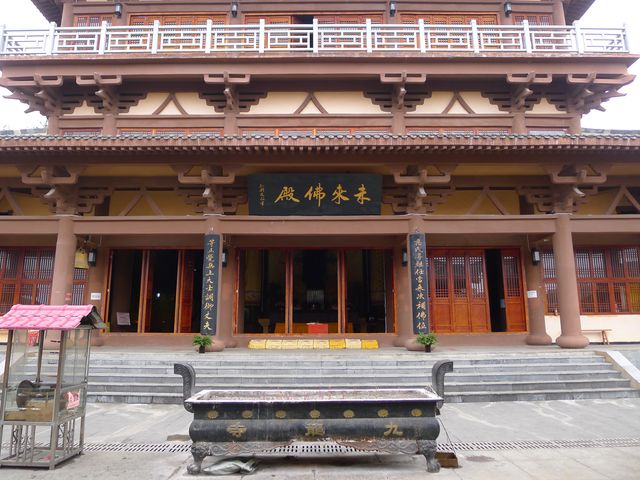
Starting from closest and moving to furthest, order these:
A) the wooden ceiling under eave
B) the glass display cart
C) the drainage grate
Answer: the glass display cart
the drainage grate
the wooden ceiling under eave

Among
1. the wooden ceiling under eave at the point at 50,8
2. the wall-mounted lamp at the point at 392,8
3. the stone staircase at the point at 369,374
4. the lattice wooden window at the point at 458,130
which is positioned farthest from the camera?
the wooden ceiling under eave at the point at 50,8

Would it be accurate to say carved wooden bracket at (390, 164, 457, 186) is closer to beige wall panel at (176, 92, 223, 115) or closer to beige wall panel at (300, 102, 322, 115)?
beige wall panel at (300, 102, 322, 115)

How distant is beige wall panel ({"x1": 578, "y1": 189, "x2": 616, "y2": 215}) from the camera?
11.7 m

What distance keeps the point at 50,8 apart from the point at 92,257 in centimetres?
933

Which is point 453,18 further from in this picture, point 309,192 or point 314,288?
point 314,288

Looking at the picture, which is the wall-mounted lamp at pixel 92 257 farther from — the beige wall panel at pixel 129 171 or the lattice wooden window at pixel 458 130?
the lattice wooden window at pixel 458 130

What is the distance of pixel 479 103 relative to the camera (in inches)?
489

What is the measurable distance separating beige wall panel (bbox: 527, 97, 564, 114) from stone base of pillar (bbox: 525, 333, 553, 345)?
641 centimetres

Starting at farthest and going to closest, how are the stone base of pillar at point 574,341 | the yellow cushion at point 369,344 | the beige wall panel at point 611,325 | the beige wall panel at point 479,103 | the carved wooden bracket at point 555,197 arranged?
1. the beige wall panel at point 479,103
2. the beige wall panel at point 611,325
3. the yellow cushion at point 369,344
4. the carved wooden bracket at point 555,197
5. the stone base of pillar at point 574,341

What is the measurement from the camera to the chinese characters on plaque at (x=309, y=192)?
10211 millimetres

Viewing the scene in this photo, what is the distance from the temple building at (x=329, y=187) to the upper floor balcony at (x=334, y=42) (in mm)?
89

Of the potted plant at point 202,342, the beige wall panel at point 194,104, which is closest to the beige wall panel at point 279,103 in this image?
the beige wall panel at point 194,104

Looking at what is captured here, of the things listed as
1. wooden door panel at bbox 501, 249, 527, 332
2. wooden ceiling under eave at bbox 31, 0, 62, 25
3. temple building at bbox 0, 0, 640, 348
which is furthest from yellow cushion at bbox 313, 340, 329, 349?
wooden ceiling under eave at bbox 31, 0, 62, 25

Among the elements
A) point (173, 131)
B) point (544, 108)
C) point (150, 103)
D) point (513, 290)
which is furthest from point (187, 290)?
point (544, 108)
